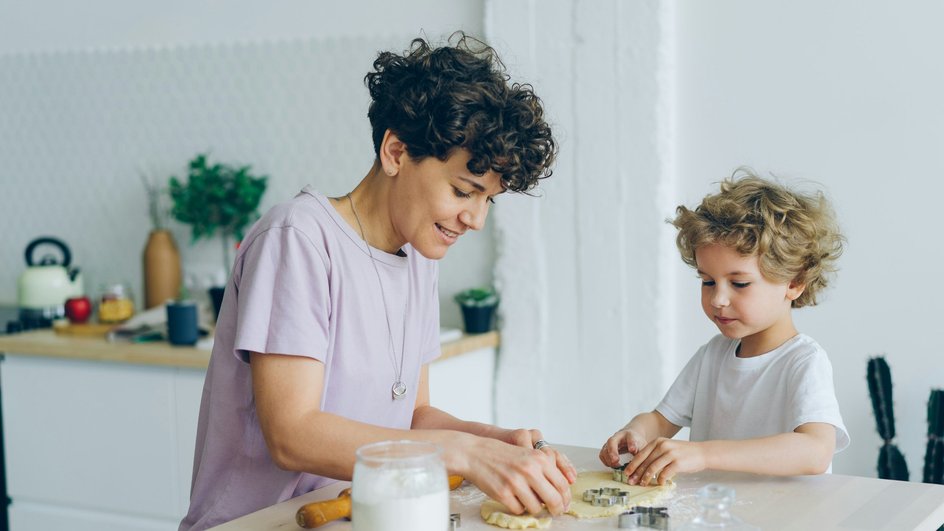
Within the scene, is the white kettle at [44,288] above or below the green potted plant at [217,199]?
below

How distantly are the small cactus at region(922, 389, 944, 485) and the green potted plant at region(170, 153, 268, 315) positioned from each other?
6.42 ft

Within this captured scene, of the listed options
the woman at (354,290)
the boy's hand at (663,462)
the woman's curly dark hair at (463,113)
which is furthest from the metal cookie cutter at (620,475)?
the woman's curly dark hair at (463,113)

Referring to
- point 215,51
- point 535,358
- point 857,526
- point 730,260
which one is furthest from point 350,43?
point 857,526

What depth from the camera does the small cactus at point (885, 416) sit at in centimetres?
230

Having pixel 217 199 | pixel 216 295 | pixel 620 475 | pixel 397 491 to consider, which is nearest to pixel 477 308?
pixel 216 295

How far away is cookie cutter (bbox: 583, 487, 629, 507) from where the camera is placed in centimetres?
131

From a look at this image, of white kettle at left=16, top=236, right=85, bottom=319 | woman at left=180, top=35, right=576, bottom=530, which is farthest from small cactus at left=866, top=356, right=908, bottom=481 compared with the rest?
white kettle at left=16, top=236, right=85, bottom=319

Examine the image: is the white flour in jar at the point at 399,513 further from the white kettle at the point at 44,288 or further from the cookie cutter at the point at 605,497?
the white kettle at the point at 44,288

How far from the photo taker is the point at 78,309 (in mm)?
3047

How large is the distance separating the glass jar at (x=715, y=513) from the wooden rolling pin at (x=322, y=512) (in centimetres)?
41

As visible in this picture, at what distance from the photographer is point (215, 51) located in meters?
3.21

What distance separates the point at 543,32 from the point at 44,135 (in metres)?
1.86

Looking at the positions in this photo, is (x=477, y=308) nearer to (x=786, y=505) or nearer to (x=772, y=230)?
(x=772, y=230)

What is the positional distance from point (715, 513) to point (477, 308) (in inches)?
65.5
